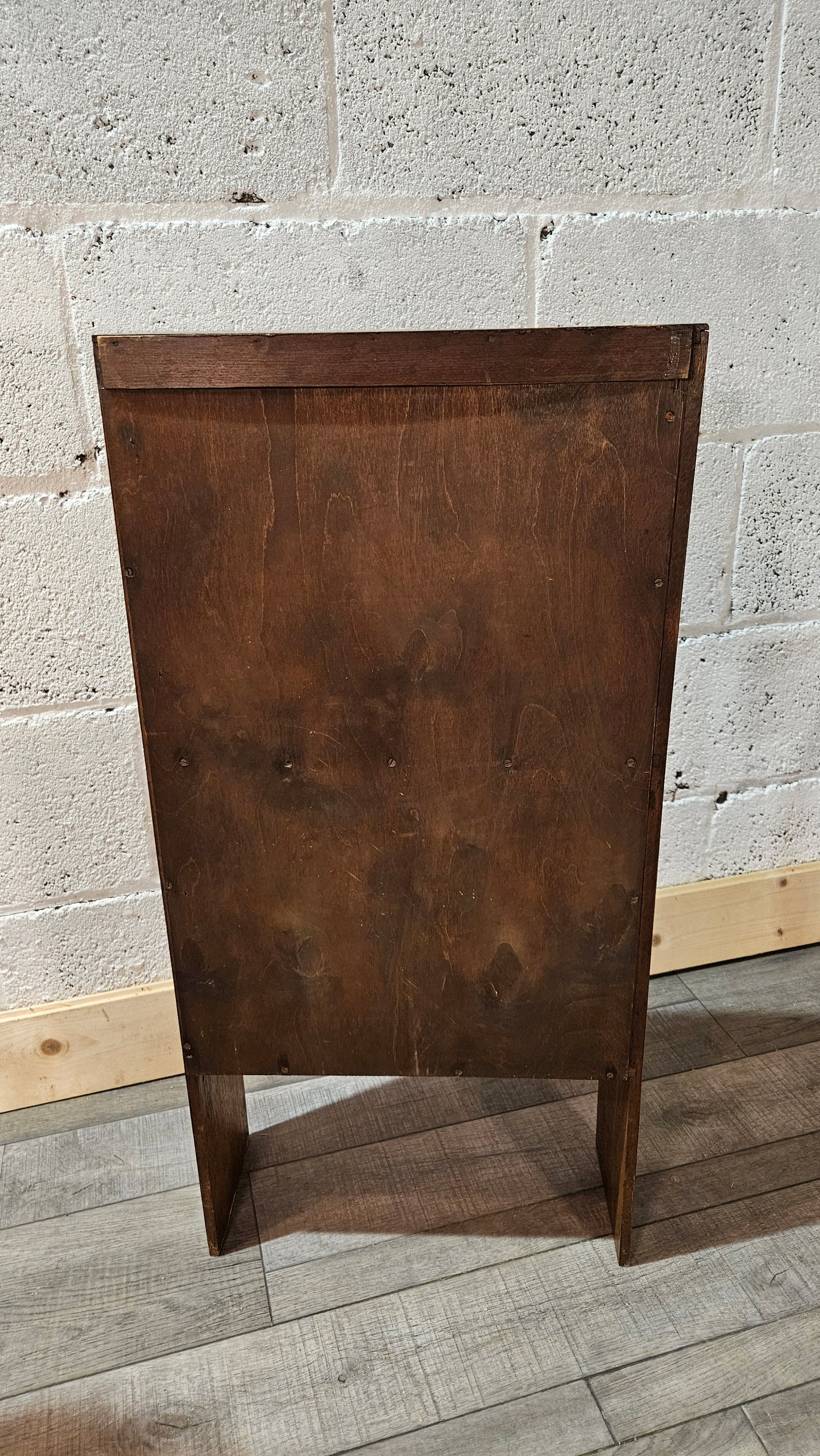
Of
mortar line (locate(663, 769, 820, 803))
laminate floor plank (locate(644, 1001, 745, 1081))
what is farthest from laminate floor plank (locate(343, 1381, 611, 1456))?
mortar line (locate(663, 769, 820, 803))

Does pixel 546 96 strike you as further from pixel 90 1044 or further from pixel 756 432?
pixel 90 1044

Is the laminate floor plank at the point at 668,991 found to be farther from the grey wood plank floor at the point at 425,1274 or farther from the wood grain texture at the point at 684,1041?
the grey wood plank floor at the point at 425,1274

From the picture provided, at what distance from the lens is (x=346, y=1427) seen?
110cm

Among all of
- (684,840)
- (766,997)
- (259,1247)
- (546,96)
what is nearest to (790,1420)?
(259,1247)

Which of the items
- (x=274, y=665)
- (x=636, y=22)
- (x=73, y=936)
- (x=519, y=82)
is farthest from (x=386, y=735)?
(x=636, y=22)

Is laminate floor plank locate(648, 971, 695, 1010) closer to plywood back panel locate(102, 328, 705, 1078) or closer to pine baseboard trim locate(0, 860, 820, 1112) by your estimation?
pine baseboard trim locate(0, 860, 820, 1112)

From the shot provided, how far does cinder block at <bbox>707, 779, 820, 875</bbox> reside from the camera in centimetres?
178

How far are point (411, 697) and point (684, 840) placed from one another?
3.01 feet

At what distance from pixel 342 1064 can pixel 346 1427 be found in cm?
38

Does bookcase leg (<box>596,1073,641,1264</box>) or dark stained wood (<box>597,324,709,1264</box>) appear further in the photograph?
bookcase leg (<box>596,1073,641,1264</box>)

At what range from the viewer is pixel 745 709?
66.6 inches

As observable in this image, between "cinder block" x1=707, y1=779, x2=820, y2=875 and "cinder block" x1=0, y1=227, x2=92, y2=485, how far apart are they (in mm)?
1226

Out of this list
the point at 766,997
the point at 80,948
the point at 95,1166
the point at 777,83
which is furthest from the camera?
the point at 766,997

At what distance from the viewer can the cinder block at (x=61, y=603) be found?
4.42 feet
